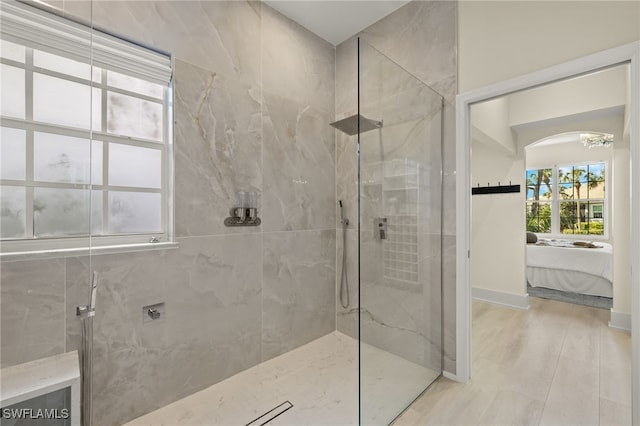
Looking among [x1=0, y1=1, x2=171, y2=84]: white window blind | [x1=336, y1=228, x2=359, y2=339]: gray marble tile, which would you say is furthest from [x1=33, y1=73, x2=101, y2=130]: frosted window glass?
[x1=336, y1=228, x2=359, y2=339]: gray marble tile

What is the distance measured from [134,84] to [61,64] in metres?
0.94

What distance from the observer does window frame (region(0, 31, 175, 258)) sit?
0.90m

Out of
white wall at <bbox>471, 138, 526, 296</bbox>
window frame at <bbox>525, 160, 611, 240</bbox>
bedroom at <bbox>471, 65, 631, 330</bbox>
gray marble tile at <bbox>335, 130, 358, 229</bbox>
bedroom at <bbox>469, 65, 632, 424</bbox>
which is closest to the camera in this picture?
bedroom at <bbox>469, 65, 632, 424</bbox>

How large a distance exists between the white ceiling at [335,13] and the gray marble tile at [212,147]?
83cm

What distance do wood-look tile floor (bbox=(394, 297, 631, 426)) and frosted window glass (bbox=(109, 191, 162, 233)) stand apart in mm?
1995

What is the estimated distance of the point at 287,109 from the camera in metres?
2.56

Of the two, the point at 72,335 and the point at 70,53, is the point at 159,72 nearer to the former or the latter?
the point at 70,53

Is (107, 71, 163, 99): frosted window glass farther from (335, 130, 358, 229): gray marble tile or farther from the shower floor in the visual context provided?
the shower floor

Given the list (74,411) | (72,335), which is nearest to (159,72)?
(72,335)

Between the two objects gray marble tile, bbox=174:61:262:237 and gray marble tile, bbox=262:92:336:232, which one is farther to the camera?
gray marble tile, bbox=262:92:336:232

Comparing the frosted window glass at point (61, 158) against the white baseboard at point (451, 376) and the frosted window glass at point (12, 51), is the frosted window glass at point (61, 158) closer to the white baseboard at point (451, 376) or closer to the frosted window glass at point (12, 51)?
the frosted window glass at point (12, 51)

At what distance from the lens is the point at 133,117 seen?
1875 millimetres

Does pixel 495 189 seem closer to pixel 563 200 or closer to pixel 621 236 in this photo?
pixel 621 236

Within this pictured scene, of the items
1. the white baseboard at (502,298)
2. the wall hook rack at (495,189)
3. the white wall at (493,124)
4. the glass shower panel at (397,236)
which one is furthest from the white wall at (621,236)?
the glass shower panel at (397,236)
